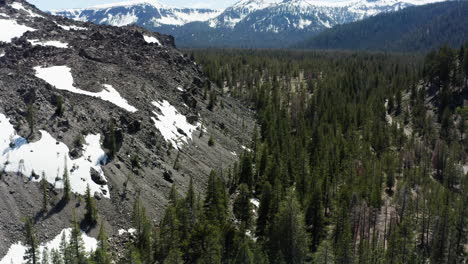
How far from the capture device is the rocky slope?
148ft

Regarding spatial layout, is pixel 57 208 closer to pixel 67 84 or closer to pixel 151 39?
pixel 67 84

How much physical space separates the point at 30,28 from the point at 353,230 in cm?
8724

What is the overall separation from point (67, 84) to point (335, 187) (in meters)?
54.3

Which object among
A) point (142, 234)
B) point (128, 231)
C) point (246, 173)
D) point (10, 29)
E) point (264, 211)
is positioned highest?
point (10, 29)

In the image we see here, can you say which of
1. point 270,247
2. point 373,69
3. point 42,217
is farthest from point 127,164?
point 373,69

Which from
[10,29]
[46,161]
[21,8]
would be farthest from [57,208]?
[21,8]

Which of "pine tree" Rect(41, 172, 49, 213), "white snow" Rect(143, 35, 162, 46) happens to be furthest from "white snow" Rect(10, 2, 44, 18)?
"pine tree" Rect(41, 172, 49, 213)

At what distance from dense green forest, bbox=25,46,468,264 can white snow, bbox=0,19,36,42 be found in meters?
49.1

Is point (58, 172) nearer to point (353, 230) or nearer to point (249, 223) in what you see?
point (249, 223)

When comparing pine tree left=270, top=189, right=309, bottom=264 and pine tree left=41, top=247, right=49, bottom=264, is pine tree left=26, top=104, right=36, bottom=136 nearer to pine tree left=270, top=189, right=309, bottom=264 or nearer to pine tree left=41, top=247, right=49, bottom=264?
pine tree left=41, top=247, right=49, bottom=264

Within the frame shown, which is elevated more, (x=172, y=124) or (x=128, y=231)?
(x=172, y=124)

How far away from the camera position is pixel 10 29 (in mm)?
87938

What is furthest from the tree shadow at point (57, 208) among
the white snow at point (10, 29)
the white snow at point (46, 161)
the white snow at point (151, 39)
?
the white snow at point (151, 39)

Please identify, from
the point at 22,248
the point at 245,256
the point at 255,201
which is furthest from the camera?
the point at 255,201
